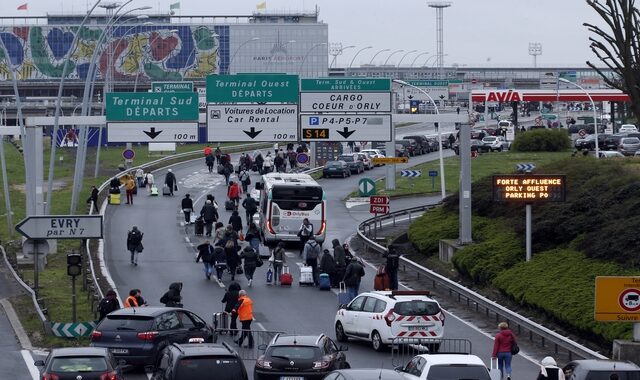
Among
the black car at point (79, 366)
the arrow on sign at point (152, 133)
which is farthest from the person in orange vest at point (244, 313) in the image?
the arrow on sign at point (152, 133)

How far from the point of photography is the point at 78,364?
1970 cm

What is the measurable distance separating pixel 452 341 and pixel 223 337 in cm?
520

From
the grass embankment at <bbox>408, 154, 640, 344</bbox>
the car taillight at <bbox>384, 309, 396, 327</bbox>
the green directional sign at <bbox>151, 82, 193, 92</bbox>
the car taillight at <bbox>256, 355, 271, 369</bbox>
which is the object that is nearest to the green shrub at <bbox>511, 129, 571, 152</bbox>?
the green directional sign at <bbox>151, 82, 193, 92</bbox>

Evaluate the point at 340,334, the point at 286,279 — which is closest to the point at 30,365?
the point at 340,334

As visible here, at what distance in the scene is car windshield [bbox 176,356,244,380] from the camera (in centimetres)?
1884

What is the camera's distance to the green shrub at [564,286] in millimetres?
28173

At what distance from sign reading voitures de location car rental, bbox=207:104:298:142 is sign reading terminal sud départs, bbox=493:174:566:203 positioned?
407 inches

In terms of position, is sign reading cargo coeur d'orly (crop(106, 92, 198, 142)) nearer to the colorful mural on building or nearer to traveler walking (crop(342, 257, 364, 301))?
traveler walking (crop(342, 257, 364, 301))

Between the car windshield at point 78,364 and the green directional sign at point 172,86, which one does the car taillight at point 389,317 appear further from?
the green directional sign at point 172,86

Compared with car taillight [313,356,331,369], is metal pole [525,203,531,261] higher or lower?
higher

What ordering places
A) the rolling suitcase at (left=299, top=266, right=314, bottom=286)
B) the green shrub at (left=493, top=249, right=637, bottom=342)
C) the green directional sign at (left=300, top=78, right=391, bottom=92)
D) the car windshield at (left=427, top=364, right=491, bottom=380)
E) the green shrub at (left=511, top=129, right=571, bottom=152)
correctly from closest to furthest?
the car windshield at (left=427, top=364, right=491, bottom=380)
the green shrub at (left=493, top=249, right=637, bottom=342)
the rolling suitcase at (left=299, top=266, right=314, bottom=286)
the green directional sign at (left=300, top=78, right=391, bottom=92)
the green shrub at (left=511, top=129, right=571, bottom=152)

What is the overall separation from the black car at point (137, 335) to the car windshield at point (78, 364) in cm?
378

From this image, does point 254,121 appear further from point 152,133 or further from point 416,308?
point 416,308

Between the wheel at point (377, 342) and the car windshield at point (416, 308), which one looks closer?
the car windshield at point (416, 308)
